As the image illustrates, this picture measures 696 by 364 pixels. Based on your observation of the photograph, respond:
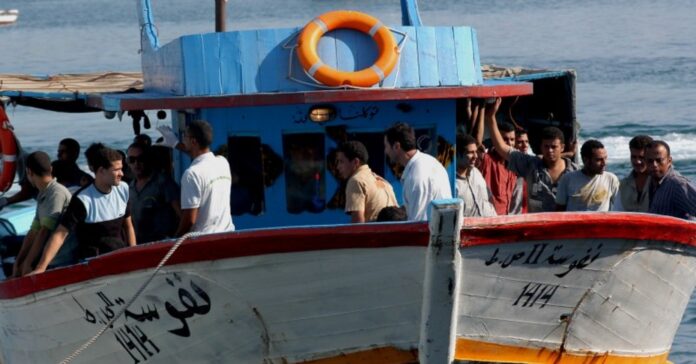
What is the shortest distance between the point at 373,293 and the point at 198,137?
1.65m

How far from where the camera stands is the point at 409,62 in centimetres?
1007

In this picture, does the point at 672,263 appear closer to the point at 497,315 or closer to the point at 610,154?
the point at 497,315

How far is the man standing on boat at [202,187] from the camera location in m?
8.70

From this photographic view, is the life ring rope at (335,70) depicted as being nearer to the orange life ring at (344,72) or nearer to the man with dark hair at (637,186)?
the orange life ring at (344,72)

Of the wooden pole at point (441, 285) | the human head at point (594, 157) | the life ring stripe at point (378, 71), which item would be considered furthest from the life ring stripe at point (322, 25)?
the wooden pole at point (441, 285)

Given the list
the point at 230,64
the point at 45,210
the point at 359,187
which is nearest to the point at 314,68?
the point at 230,64

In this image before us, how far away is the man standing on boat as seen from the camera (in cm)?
870

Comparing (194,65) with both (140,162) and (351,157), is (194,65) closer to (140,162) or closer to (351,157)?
(140,162)

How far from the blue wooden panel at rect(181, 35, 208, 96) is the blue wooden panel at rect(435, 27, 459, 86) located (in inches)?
70.9

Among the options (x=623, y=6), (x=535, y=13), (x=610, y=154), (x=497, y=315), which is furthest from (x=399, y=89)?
(x=623, y=6)

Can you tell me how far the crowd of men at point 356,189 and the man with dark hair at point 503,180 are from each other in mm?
27

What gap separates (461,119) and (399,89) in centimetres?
116

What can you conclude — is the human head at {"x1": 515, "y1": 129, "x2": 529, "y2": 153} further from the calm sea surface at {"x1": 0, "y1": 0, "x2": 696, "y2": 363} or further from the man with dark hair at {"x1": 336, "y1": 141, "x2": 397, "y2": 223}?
the calm sea surface at {"x1": 0, "y1": 0, "x2": 696, "y2": 363}

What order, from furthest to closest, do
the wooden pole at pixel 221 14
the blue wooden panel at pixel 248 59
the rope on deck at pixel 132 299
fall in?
1. the wooden pole at pixel 221 14
2. the blue wooden panel at pixel 248 59
3. the rope on deck at pixel 132 299
